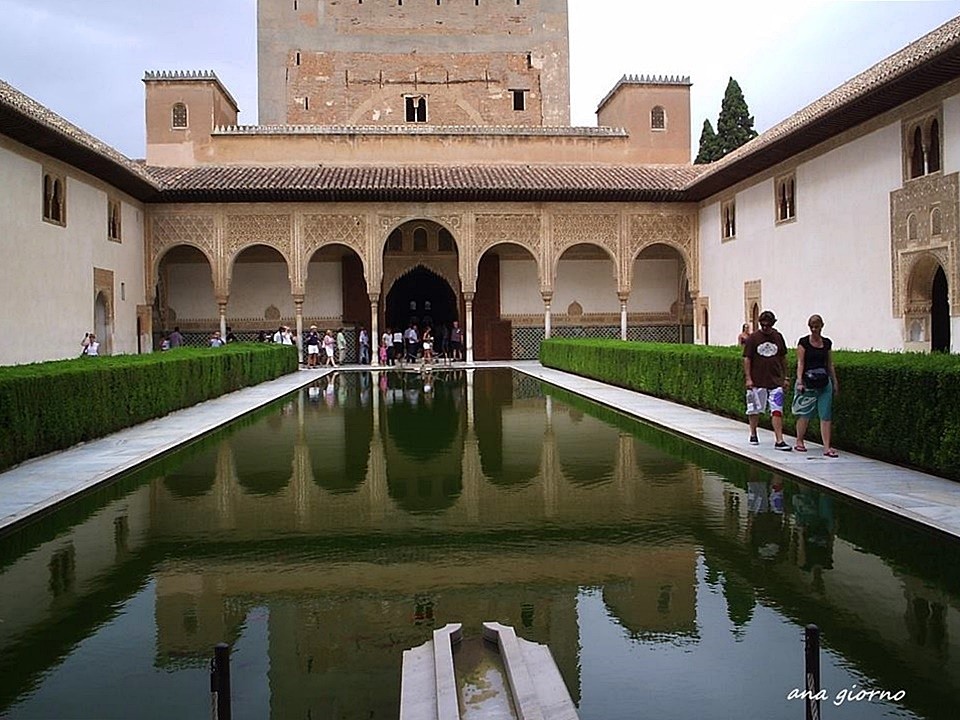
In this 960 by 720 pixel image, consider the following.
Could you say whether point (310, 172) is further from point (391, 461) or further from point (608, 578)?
point (608, 578)

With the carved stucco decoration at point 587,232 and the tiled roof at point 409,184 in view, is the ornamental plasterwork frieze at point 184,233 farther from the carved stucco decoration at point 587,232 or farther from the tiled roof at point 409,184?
the carved stucco decoration at point 587,232

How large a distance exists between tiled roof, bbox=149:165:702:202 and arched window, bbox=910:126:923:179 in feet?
33.5

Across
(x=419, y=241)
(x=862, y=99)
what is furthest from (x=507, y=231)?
(x=862, y=99)

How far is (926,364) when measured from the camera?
7453mm

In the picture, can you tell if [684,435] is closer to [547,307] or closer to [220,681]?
[220,681]

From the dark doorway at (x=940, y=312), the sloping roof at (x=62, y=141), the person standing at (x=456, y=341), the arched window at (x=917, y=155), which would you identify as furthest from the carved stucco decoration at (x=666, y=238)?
the sloping roof at (x=62, y=141)

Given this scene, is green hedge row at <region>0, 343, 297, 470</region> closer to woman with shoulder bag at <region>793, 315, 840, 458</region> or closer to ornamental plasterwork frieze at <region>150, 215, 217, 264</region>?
woman with shoulder bag at <region>793, 315, 840, 458</region>

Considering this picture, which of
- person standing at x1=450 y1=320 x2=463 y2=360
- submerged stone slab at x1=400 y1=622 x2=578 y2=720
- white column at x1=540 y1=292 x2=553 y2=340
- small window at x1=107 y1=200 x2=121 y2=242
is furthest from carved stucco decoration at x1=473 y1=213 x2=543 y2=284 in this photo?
submerged stone slab at x1=400 y1=622 x2=578 y2=720

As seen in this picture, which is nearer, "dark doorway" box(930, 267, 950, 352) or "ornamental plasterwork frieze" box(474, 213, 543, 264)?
"dark doorway" box(930, 267, 950, 352)

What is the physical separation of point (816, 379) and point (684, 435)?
2.16 metres

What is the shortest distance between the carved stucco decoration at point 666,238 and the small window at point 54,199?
13680 mm

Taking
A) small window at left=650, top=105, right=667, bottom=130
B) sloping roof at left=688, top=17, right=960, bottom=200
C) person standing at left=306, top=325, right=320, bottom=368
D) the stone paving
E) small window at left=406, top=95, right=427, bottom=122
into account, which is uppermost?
small window at left=406, top=95, right=427, bottom=122

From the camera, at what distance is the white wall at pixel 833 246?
50.1 ft

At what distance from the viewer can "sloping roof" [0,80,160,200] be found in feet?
49.2
